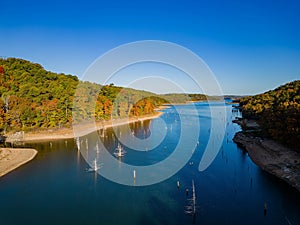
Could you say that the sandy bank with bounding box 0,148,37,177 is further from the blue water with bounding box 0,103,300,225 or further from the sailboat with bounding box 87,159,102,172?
the sailboat with bounding box 87,159,102,172

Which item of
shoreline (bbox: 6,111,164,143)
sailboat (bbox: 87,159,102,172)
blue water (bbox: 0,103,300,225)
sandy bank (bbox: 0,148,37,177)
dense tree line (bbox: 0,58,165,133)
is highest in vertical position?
dense tree line (bbox: 0,58,165,133)

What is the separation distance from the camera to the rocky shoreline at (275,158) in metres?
23.0

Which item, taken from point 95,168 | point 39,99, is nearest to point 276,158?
point 95,168

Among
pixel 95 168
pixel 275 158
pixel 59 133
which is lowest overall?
pixel 95 168

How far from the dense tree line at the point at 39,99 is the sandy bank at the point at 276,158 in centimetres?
3640

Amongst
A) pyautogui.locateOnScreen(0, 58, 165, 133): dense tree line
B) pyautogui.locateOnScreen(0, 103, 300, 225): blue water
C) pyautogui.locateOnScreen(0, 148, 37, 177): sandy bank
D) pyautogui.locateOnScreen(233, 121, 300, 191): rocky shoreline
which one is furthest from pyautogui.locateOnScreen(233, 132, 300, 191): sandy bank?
pyautogui.locateOnScreen(0, 58, 165, 133): dense tree line

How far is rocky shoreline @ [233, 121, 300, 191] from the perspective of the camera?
23042 millimetres

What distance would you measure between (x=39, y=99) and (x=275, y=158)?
142ft

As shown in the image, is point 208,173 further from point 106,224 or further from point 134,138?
point 134,138

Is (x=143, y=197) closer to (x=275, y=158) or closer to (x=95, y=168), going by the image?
(x=95, y=168)

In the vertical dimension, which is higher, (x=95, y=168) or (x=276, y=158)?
(x=276, y=158)

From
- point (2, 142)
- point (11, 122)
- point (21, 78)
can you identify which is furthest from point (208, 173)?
point (21, 78)

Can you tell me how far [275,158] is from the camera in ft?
92.5

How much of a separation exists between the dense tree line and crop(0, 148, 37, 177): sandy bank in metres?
13.7
